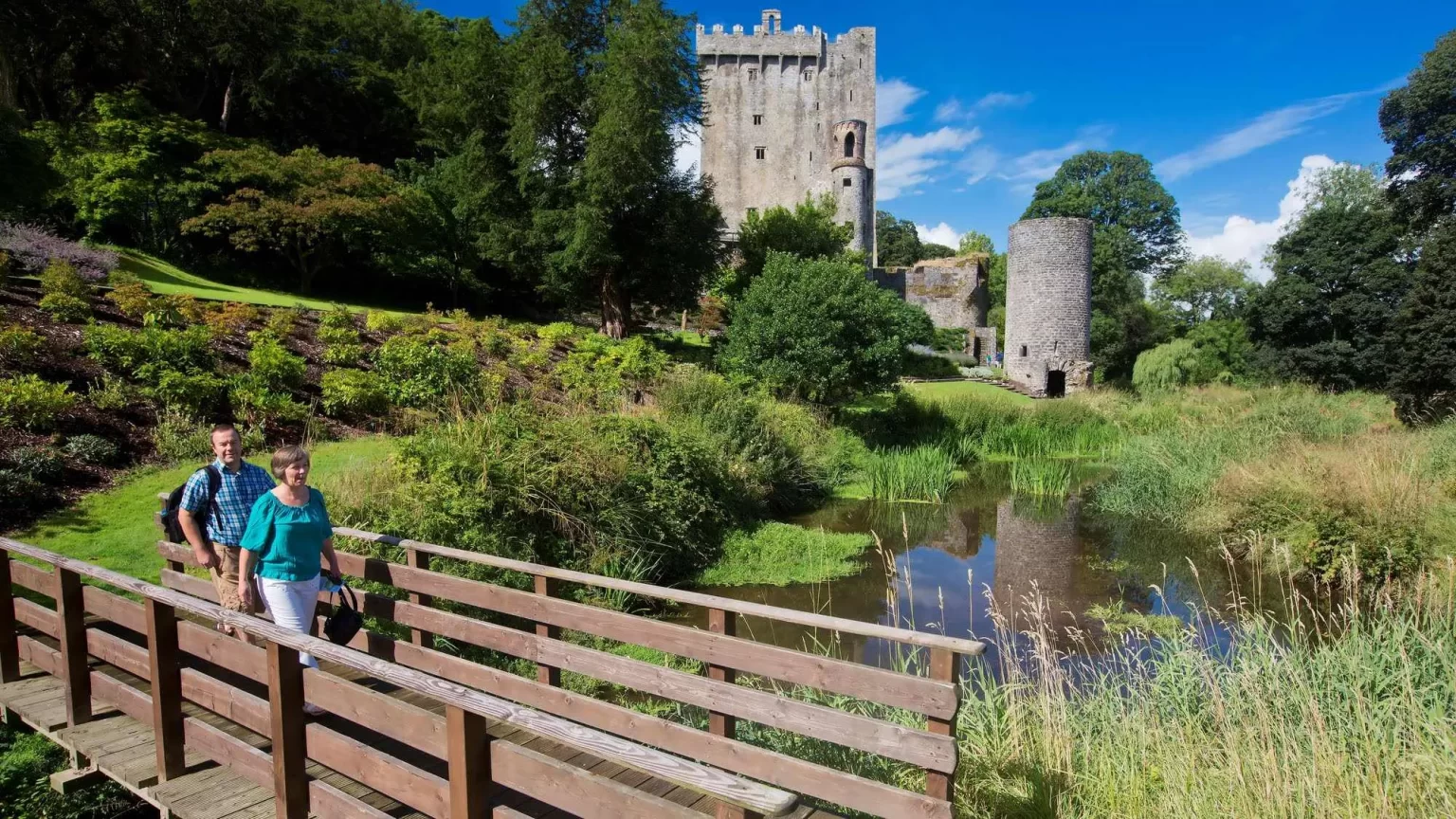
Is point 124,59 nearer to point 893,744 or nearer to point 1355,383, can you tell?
point 893,744

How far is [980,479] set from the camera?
1612cm

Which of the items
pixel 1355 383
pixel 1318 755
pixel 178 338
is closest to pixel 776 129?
pixel 1355 383

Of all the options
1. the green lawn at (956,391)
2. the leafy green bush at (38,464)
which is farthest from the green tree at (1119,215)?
the leafy green bush at (38,464)

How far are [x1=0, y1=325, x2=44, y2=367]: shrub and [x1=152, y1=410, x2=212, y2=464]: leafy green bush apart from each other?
170 cm

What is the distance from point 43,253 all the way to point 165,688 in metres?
14.5

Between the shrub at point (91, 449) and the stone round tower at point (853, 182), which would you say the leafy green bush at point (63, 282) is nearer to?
the shrub at point (91, 449)

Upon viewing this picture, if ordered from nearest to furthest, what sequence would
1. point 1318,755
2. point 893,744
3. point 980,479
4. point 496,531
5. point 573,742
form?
point 573,742 < point 893,744 < point 1318,755 < point 496,531 < point 980,479

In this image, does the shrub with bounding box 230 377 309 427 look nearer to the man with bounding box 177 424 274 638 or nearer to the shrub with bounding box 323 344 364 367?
the shrub with bounding box 323 344 364 367

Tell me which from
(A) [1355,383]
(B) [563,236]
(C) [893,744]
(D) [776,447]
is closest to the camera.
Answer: (C) [893,744]

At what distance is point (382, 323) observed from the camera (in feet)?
49.1

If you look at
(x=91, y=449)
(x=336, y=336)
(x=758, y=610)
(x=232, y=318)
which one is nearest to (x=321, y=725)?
(x=758, y=610)

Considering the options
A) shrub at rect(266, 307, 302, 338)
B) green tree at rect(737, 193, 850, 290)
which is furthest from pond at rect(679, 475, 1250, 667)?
green tree at rect(737, 193, 850, 290)

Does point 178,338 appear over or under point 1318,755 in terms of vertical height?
over

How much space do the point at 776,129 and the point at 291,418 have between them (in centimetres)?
4001
